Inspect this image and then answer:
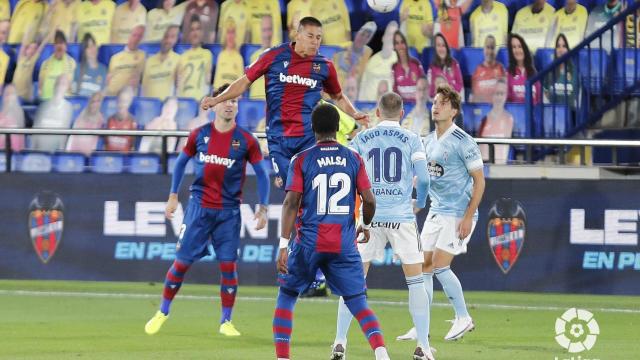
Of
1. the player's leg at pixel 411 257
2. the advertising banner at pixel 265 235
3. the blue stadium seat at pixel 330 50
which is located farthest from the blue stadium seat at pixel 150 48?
the player's leg at pixel 411 257

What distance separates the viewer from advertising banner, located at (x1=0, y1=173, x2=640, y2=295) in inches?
609

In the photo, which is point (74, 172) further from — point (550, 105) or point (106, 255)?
point (550, 105)

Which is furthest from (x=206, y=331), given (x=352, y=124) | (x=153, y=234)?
(x=153, y=234)

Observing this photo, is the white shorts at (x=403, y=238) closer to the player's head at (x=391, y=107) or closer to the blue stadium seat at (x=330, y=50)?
the player's head at (x=391, y=107)

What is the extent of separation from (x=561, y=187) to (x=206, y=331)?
5.54 m

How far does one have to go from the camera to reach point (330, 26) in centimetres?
2031

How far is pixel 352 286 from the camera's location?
8633 millimetres

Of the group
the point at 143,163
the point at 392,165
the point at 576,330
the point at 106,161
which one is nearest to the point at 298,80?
the point at 392,165

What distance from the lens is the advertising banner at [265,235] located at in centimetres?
1548

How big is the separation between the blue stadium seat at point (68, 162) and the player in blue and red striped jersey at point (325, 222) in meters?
9.38

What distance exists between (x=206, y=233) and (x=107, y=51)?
10.1 m

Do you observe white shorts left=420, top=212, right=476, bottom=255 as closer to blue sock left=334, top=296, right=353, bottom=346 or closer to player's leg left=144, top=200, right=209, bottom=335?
blue sock left=334, top=296, right=353, bottom=346

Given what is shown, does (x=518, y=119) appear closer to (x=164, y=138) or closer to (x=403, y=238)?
(x=164, y=138)

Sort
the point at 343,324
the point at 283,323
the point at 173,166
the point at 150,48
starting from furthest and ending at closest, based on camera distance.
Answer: the point at 150,48, the point at 173,166, the point at 343,324, the point at 283,323
